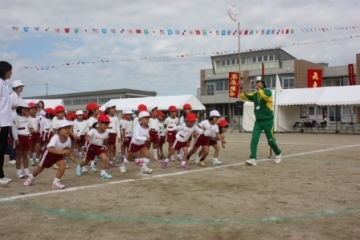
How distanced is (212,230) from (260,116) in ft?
18.7

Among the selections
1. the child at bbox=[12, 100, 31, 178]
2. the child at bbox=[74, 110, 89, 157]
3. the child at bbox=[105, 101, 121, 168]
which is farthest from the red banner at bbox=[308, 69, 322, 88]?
the child at bbox=[12, 100, 31, 178]

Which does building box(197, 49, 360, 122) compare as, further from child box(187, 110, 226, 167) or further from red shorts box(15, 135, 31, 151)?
red shorts box(15, 135, 31, 151)

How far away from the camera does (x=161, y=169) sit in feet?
27.7

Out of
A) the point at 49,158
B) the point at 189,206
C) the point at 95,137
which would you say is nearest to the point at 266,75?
the point at 95,137

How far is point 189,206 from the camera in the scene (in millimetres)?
4742

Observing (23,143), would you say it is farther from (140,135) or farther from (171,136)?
(171,136)

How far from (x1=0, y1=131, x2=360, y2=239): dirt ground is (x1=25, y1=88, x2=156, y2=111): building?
4588cm

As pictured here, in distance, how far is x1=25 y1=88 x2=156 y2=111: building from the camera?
53.0 metres

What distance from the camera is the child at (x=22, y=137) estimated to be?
727 cm

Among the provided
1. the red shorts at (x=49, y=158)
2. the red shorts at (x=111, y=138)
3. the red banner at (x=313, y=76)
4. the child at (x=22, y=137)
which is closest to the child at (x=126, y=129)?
the red shorts at (x=111, y=138)

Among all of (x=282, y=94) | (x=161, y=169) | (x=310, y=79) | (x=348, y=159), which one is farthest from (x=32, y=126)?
(x=310, y=79)

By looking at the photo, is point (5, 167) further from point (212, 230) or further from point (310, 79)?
point (310, 79)

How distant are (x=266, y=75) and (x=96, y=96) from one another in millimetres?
28319

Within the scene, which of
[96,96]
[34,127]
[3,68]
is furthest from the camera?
[96,96]
